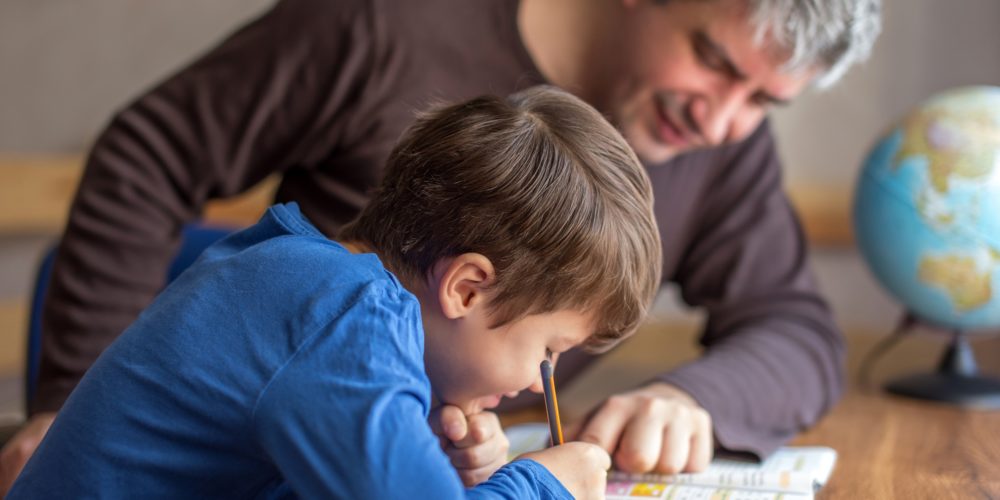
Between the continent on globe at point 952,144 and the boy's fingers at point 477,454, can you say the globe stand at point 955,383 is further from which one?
the boy's fingers at point 477,454

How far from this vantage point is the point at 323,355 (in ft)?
2.53

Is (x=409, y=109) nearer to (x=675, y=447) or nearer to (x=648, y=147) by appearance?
(x=648, y=147)

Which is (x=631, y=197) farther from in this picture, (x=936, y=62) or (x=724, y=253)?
(x=936, y=62)

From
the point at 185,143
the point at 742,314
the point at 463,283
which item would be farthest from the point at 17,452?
the point at 742,314

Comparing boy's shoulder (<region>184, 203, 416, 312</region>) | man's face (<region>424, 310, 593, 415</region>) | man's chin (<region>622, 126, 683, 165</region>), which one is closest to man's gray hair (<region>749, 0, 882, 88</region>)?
man's chin (<region>622, 126, 683, 165</region>)

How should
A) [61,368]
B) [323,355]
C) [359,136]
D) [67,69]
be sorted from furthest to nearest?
[67,69] < [359,136] < [61,368] < [323,355]

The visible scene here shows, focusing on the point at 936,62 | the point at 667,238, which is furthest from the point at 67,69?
the point at 936,62

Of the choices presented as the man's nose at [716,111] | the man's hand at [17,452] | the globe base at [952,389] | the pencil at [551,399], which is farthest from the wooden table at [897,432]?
the man's hand at [17,452]

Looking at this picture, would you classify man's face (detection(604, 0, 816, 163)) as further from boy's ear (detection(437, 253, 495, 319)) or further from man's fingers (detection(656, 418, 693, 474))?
boy's ear (detection(437, 253, 495, 319))

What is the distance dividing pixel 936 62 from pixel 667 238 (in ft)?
3.21

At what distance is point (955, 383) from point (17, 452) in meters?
1.26

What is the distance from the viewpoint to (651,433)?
115 centimetres

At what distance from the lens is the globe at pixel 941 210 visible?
1.53m

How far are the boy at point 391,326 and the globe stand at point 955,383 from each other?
2.70 feet
